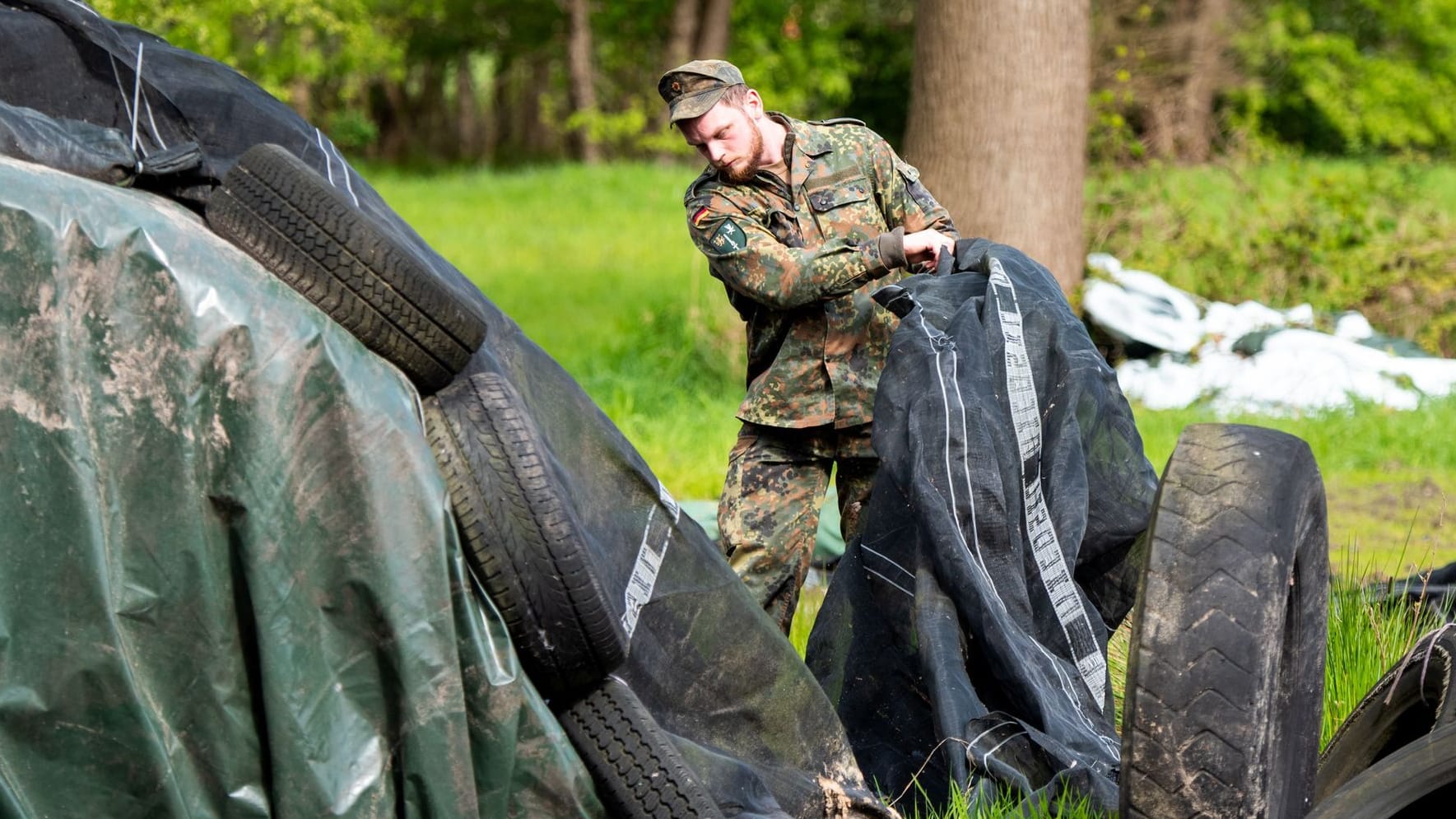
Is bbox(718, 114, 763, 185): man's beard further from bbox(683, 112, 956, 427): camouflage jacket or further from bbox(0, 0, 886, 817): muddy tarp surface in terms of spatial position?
bbox(0, 0, 886, 817): muddy tarp surface

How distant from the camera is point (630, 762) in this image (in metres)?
2.86

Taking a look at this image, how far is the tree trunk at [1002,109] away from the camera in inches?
324

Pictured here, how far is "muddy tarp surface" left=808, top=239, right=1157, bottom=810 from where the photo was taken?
343 centimetres

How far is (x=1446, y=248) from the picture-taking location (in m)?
10.1

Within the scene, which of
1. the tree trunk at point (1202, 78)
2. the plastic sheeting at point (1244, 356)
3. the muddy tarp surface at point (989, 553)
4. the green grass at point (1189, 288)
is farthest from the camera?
the tree trunk at point (1202, 78)

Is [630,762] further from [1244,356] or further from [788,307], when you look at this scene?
[1244,356]

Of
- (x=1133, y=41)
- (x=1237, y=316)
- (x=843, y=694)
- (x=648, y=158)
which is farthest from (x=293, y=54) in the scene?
(x=843, y=694)

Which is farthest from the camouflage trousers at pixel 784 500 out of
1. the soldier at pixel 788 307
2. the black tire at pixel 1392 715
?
the black tire at pixel 1392 715

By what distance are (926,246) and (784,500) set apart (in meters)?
0.88

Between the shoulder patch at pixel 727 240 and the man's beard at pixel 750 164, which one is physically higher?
the man's beard at pixel 750 164

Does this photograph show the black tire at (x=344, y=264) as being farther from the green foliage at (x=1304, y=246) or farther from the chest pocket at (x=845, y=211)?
the green foliage at (x=1304, y=246)

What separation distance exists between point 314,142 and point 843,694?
5.98ft

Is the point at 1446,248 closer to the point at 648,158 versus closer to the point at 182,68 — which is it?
the point at 182,68

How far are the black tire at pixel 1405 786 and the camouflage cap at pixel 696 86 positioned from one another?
99.9 inches
